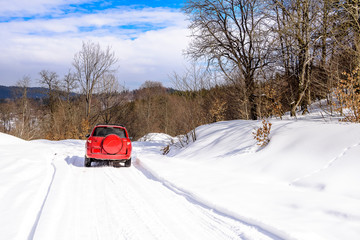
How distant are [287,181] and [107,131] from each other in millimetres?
7296

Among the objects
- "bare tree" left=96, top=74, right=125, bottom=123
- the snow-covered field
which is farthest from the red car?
"bare tree" left=96, top=74, right=125, bottom=123

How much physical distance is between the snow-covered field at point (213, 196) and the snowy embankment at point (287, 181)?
0.06ft

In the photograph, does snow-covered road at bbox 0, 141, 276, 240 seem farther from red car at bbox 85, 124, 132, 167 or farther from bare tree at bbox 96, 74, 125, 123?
bare tree at bbox 96, 74, 125, 123

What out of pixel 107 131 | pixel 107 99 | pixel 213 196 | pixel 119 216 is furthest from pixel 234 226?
pixel 107 99

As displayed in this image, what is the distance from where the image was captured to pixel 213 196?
5.50 metres

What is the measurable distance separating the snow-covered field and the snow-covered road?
0.02 m

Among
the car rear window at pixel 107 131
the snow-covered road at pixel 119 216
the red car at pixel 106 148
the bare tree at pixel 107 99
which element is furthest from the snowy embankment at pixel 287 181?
the bare tree at pixel 107 99

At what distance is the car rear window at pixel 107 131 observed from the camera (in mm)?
10289

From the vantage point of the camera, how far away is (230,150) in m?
9.83

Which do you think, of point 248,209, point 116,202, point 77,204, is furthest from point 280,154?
point 77,204

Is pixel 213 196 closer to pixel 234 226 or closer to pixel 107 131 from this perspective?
pixel 234 226

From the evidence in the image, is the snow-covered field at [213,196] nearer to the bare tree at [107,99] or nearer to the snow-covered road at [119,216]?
the snow-covered road at [119,216]

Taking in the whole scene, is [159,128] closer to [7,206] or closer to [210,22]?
[210,22]

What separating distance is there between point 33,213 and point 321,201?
5324 millimetres
